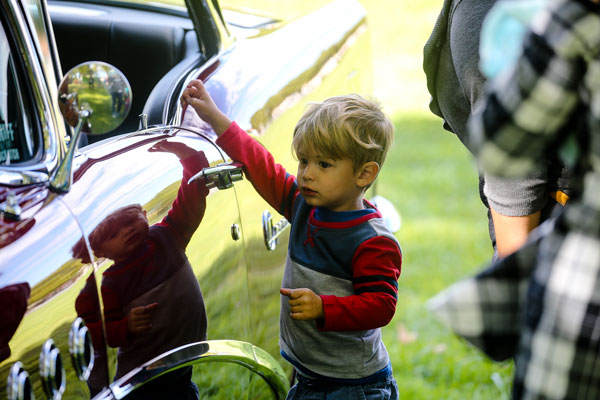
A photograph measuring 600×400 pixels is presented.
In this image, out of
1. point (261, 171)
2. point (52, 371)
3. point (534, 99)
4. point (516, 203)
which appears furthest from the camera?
point (261, 171)

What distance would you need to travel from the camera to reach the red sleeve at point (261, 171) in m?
2.18

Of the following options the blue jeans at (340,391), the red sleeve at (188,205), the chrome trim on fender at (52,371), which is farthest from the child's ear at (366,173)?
the chrome trim on fender at (52,371)

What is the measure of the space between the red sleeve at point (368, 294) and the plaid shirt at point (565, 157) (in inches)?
23.9

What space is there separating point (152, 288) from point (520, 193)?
0.91 metres

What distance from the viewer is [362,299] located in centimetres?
188

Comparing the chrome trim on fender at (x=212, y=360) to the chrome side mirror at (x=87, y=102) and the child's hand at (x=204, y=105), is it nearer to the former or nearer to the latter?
the chrome side mirror at (x=87, y=102)

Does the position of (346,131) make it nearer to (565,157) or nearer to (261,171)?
(261,171)

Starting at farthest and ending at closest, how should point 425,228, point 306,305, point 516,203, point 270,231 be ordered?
point 425,228
point 270,231
point 516,203
point 306,305

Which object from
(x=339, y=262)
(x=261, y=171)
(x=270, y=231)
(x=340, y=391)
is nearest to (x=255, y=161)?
(x=261, y=171)

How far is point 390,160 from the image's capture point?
7.27 meters

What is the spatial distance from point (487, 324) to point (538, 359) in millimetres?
140

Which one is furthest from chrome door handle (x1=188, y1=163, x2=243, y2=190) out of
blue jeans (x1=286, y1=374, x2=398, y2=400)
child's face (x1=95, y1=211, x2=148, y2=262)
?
blue jeans (x1=286, y1=374, x2=398, y2=400)

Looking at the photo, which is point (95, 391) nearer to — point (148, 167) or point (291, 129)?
point (148, 167)

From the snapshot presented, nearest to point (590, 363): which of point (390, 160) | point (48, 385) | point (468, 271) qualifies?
point (48, 385)
